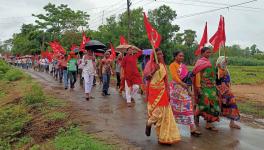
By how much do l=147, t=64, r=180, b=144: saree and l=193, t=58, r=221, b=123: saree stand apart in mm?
1119

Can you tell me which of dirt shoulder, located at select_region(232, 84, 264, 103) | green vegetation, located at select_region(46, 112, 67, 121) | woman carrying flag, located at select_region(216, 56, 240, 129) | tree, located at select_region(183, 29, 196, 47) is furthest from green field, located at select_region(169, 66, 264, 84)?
tree, located at select_region(183, 29, 196, 47)

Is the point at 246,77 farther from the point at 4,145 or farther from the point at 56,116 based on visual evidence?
the point at 4,145

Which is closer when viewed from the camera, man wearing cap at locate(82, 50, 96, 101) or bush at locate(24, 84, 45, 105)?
man wearing cap at locate(82, 50, 96, 101)

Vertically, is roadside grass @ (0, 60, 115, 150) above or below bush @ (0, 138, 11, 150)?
above

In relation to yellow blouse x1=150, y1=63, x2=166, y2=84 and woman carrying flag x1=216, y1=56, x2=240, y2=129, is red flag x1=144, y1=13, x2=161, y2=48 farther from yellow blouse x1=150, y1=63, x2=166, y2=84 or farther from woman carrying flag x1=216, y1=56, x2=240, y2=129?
woman carrying flag x1=216, y1=56, x2=240, y2=129

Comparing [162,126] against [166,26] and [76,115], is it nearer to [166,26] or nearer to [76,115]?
[76,115]

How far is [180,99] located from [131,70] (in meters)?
4.23

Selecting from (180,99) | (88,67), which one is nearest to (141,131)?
(180,99)

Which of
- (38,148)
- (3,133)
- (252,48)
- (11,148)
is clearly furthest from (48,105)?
(252,48)

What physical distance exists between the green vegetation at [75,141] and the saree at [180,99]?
168 cm

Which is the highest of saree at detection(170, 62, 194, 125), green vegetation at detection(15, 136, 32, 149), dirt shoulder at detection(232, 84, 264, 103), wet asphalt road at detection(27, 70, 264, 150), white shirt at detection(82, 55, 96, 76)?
white shirt at detection(82, 55, 96, 76)

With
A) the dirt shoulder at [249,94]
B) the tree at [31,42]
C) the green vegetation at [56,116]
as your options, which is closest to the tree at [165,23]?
the tree at [31,42]

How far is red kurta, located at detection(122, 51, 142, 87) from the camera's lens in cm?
1076

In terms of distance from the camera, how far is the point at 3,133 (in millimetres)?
9109
